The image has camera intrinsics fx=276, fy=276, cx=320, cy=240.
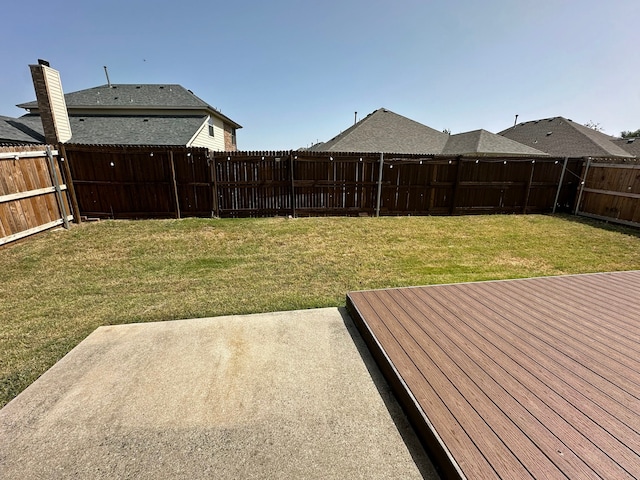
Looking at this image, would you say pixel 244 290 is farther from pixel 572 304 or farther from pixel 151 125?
pixel 151 125

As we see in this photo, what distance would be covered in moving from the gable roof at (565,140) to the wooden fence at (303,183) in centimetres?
627

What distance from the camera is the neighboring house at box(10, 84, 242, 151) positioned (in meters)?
13.5

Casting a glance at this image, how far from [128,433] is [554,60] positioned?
49.2 ft

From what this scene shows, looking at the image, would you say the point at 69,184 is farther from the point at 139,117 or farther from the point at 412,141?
the point at 412,141

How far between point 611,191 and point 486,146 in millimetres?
5985

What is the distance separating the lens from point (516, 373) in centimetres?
225

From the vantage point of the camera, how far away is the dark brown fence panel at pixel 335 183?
9.18 m

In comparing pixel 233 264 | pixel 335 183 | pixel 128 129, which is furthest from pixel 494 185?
pixel 128 129

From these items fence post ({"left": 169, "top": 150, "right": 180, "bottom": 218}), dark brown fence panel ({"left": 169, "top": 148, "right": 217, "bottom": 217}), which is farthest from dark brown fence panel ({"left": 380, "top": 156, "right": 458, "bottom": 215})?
fence post ({"left": 169, "top": 150, "right": 180, "bottom": 218})

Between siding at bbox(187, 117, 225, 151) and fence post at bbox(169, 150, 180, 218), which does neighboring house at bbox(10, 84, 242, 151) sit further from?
fence post at bbox(169, 150, 180, 218)

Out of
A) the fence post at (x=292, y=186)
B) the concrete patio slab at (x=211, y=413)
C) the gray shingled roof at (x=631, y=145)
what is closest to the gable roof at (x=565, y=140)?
the gray shingled roof at (x=631, y=145)

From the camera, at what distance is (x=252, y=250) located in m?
6.23

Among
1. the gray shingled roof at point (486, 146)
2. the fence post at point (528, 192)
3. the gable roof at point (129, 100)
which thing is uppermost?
the gable roof at point (129, 100)

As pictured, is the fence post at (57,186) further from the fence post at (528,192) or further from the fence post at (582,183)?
the fence post at (582,183)
